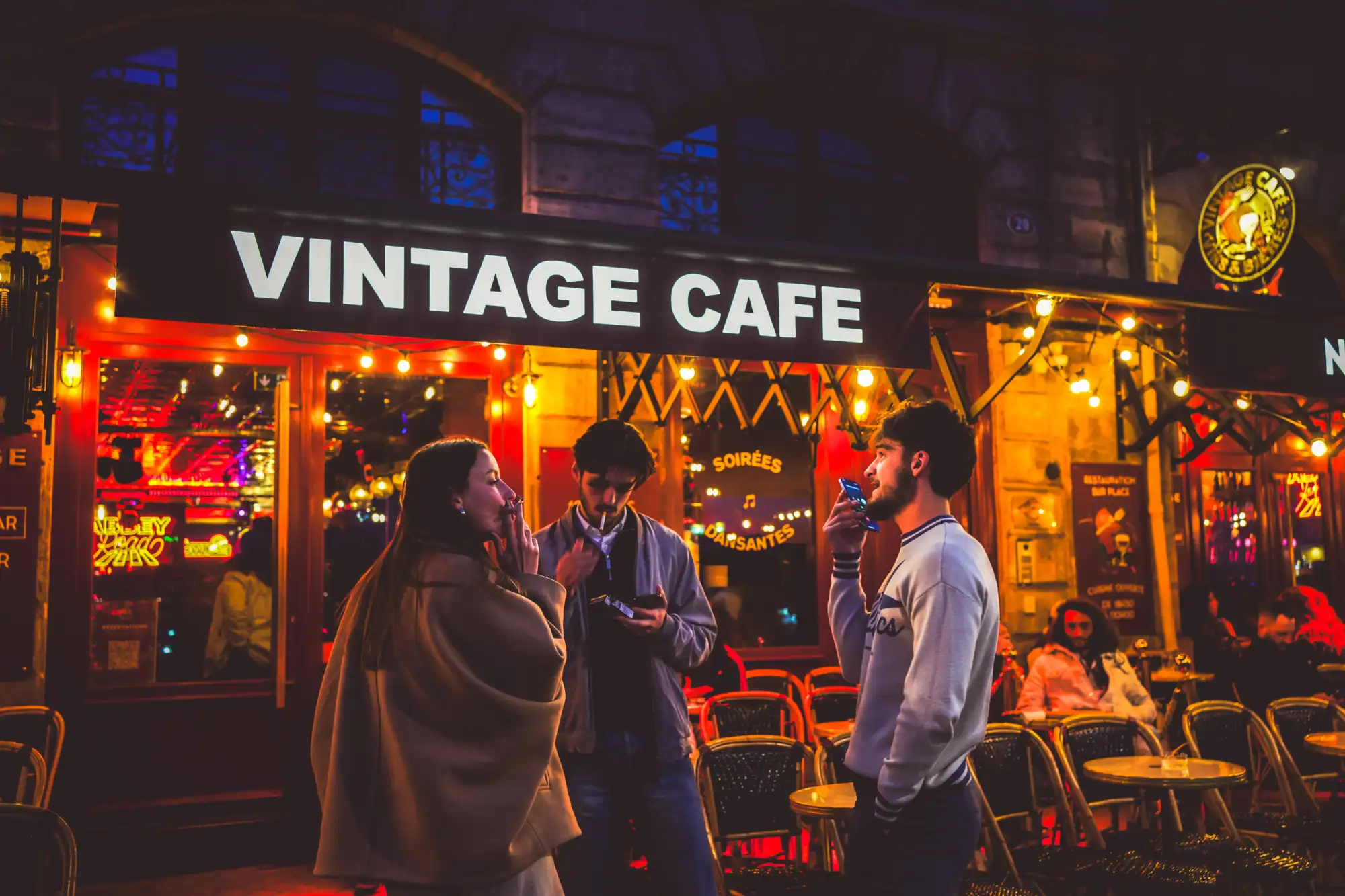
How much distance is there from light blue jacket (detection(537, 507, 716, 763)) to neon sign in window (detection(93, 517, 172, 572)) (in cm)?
500

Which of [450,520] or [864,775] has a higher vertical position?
[450,520]

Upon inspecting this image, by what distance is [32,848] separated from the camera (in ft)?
10.8

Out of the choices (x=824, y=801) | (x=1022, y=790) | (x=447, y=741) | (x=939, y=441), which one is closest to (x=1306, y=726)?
(x=1022, y=790)

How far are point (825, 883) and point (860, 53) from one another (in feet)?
25.8

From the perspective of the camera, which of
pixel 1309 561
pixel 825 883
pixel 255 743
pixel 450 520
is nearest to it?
pixel 450 520

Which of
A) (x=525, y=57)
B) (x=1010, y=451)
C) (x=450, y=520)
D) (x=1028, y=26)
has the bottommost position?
(x=450, y=520)

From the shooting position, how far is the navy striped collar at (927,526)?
2943 mm

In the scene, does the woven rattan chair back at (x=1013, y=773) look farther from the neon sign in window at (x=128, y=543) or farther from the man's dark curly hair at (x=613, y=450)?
the neon sign in window at (x=128, y=543)

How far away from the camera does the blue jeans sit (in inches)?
129

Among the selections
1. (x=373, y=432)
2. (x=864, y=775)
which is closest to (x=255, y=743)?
(x=373, y=432)

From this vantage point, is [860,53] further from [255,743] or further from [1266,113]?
[255,743]

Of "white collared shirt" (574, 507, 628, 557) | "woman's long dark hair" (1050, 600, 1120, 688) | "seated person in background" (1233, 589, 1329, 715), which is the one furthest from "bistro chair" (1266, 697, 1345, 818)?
"white collared shirt" (574, 507, 628, 557)

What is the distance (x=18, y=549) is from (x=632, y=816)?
17.9ft

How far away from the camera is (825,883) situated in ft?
14.4
